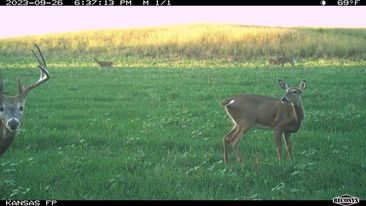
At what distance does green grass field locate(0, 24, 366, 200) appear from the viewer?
5348 millimetres

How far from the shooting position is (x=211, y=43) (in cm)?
1542

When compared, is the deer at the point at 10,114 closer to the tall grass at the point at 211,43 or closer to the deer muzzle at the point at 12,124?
the deer muzzle at the point at 12,124

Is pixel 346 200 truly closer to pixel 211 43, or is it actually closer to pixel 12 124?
pixel 12 124

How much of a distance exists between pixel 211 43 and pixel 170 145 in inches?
342

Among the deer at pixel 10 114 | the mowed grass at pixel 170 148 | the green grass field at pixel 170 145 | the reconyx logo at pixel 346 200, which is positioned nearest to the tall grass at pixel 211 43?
the green grass field at pixel 170 145

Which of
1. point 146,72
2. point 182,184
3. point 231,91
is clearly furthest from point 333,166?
point 146,72

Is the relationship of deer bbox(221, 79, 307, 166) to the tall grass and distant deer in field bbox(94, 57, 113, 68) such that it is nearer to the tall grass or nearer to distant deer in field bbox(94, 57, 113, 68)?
the tall grass

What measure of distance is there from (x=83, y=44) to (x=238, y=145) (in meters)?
9.19

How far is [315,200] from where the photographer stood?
4934 millimetres

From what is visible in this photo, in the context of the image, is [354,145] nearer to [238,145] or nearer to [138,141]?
[238,145]

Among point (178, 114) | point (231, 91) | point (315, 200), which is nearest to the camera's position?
point (315, 200)

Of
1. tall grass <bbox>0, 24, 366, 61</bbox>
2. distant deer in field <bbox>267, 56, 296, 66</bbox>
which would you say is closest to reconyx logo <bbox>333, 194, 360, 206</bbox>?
tall grass <bbox>0, 24, 366, 61</bbox>

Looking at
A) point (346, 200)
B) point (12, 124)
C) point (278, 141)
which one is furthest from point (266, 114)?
point (12, 124)

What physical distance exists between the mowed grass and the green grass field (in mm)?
14
